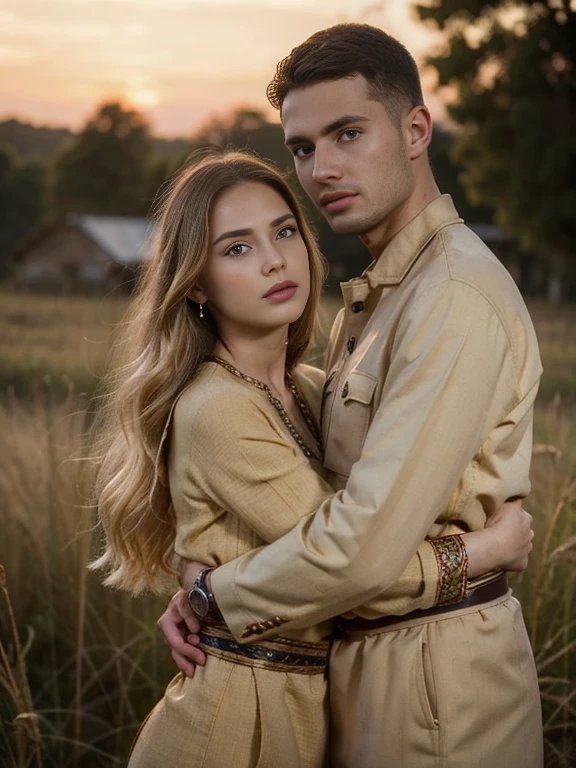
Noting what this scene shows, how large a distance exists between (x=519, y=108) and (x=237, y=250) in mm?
15607

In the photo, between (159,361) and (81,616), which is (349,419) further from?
(81,616)

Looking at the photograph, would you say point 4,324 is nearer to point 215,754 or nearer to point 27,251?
point 215,754

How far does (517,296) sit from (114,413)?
107cm

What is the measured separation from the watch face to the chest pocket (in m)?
0.42

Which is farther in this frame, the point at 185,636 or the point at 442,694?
the point at 185,636

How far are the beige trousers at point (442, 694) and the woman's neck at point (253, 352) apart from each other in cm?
70

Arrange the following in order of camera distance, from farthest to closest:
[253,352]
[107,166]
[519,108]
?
[107,166] < [519,108] < [253,352]

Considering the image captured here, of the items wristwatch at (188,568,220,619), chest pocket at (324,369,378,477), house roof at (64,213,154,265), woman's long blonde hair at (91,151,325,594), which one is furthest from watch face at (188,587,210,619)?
house roof at (64,213,154,265)

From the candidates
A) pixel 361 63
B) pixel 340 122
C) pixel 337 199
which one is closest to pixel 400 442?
pixel 337 199

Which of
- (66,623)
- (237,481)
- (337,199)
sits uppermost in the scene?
(337,199)

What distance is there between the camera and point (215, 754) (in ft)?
7.26

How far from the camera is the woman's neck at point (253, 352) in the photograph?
98.0 inches

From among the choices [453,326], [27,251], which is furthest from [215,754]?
[27,251]

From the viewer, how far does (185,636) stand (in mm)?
2338
